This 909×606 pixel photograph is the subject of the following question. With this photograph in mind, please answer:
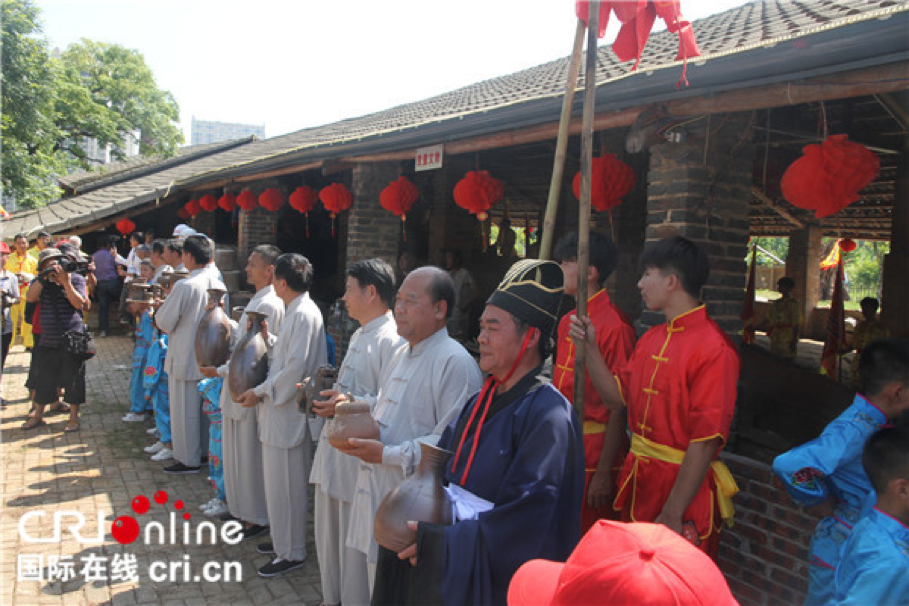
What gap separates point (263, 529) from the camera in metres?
4.32

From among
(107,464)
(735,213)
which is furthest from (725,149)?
(107,464)

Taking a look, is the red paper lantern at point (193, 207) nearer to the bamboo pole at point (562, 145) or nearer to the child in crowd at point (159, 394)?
the child in crowd at point (159, 394)

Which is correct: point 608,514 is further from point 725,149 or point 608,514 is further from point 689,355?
point 725,149

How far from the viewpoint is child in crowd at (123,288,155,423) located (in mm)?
6293

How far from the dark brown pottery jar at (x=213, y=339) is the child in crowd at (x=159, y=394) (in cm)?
166

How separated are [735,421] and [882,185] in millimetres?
4641

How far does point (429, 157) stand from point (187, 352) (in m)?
2.68

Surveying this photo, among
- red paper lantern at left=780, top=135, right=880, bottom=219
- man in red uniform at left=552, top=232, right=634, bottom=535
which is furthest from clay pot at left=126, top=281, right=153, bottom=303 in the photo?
red paper lantern at left=780, top=135, right=880, bottom=219

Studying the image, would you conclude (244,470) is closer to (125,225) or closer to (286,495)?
(286,495)

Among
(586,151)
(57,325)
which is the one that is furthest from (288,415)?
(57,325)

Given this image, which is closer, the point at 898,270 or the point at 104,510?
the point at 104,510

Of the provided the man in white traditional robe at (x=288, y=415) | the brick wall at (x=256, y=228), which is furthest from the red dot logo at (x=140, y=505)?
the brick wall at (x=256, y=228)

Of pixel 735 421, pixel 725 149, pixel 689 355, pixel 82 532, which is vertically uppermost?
pixel 725 149

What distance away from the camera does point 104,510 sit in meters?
4.52
